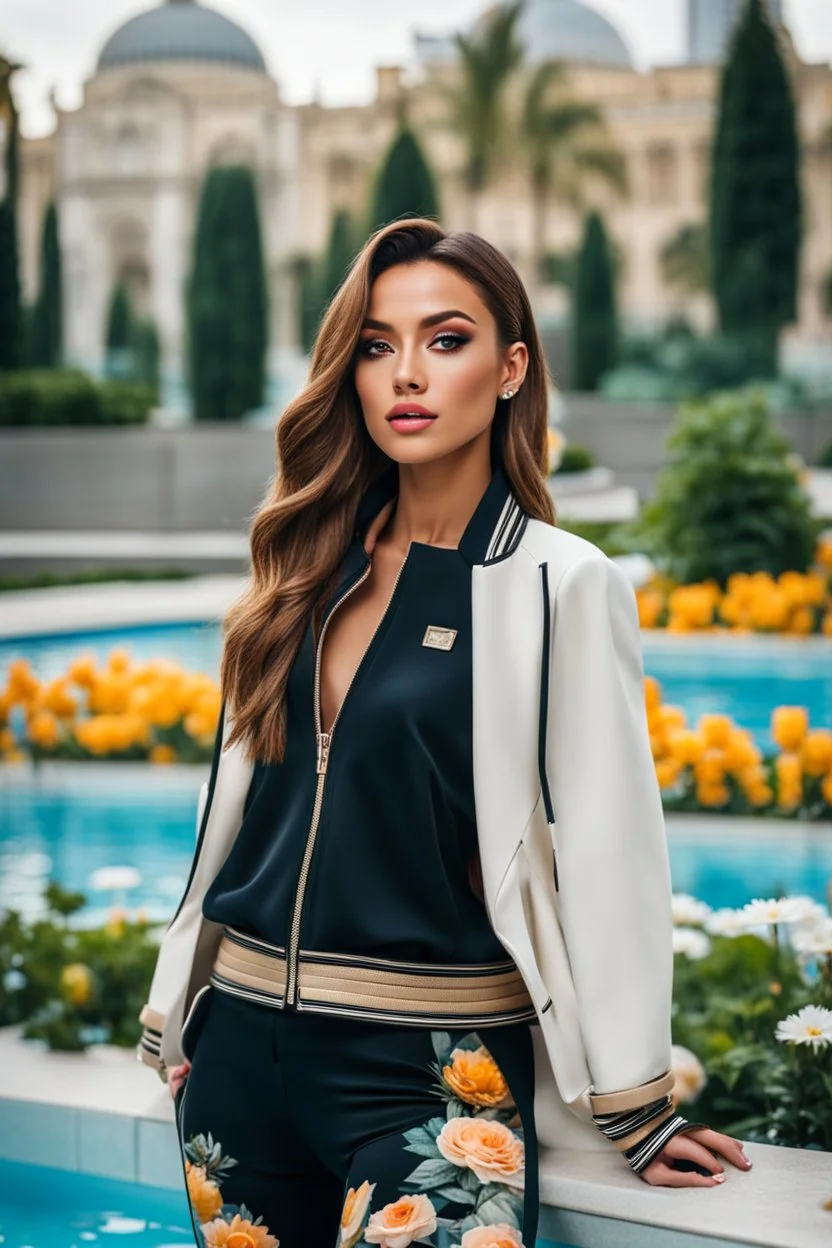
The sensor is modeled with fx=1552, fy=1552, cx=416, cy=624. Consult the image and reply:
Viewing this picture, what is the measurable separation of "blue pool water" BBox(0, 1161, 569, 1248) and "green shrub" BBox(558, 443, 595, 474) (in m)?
13.8

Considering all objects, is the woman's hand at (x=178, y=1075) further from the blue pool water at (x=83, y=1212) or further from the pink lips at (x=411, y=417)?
the pink lips at (x=411, y=417)

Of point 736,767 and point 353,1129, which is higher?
point 353,1129

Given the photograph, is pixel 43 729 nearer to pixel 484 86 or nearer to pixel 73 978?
pixel 73 978

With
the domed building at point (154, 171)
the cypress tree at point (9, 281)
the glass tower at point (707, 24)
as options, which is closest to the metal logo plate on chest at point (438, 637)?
the cypress tree at point (9, 281)

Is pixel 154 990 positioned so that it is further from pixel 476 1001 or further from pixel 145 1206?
pixel 145 1206

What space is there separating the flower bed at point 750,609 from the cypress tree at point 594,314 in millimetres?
12939

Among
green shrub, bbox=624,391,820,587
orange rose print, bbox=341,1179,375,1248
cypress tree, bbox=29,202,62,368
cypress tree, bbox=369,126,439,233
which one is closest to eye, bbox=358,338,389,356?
orange rose print, bbox=341,1179,375,1248

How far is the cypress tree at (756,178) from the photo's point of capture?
18.8 metres

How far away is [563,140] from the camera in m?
24.9

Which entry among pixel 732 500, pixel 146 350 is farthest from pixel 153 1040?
pixel 146 350

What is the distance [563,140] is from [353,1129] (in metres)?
24.9

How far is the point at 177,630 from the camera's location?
9.91 metres

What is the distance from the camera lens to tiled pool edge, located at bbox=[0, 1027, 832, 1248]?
162 centimetres

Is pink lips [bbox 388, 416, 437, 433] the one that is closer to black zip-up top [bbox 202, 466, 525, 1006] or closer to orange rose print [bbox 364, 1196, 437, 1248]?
black zip-up top [bbox 202, 466, 525, 1006]
